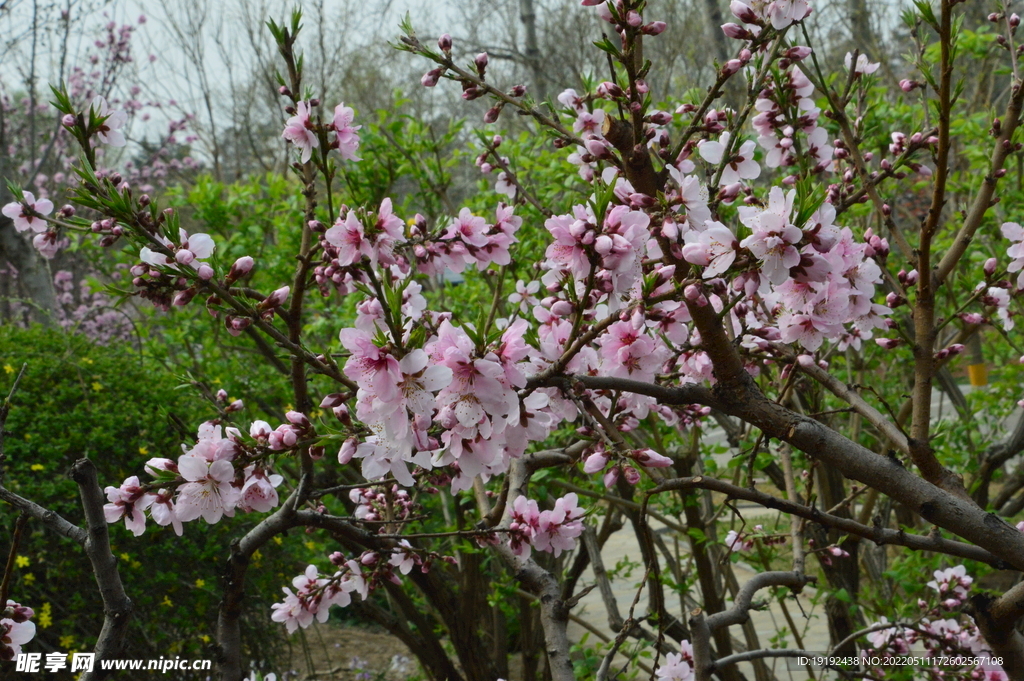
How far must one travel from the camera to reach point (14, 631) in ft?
7.14

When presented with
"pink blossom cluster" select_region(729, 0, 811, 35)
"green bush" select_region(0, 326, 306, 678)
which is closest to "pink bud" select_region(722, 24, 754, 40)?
"pink blossom cluster" select_region(729, 0, 811, 35)

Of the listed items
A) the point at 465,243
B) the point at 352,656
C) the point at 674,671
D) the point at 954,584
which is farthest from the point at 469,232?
the point at 352,656

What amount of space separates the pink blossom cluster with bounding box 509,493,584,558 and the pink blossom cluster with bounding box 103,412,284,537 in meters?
0.71

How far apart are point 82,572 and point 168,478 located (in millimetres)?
2871

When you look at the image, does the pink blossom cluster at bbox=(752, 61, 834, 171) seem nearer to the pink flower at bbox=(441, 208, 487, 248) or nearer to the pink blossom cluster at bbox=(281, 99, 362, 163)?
the pink flower at bbox=(441, 208, 487, 248)

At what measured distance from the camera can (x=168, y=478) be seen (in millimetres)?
1630

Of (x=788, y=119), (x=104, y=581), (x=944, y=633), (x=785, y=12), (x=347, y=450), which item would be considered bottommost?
(x=944, y=633)

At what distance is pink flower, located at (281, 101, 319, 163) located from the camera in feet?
6.97

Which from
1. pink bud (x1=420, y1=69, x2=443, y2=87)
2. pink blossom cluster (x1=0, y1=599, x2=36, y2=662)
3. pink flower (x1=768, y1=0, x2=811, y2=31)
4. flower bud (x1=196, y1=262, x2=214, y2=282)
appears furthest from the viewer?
pink bud (x1=420, y1=69, x2=443, y2=87)

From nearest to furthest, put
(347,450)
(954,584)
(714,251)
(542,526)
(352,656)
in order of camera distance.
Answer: (714,251) < (347,450) < (542,526) < (954,584) < (352,656)

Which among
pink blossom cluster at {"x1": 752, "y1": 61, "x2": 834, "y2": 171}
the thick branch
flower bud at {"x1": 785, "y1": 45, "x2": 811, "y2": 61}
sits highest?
pink blossom cluster at {"x1": 752, "y1": 61, "x2": 834, "y2": 171}

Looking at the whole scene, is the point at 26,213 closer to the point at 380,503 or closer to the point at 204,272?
the point at 204,272

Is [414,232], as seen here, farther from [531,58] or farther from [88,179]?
[531,58]

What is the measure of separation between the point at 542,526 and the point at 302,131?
4.18 feet
